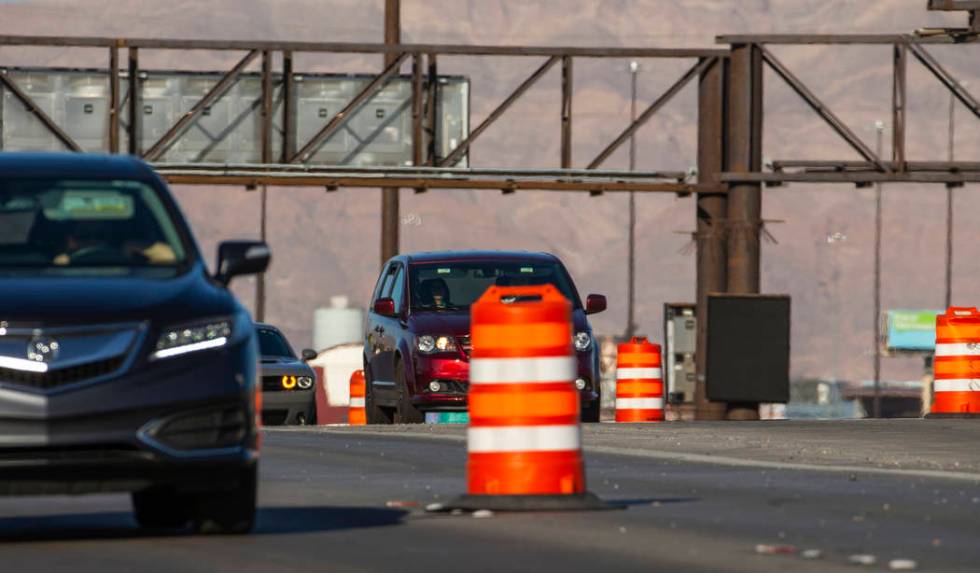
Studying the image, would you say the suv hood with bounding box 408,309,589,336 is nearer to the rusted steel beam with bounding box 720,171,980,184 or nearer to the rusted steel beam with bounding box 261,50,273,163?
the rusted steel beam with bounding box 720,171,980,184

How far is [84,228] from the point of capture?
39.2 ft

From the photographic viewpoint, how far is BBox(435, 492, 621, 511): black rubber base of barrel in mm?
12688

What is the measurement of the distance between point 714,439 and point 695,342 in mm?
24648

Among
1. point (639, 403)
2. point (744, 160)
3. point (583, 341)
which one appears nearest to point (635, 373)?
point (639, 403)

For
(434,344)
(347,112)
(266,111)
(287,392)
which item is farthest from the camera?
(347,112)

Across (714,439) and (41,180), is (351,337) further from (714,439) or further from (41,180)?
(41,180)

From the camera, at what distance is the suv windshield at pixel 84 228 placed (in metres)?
11.7

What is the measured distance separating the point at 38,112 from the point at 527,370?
3144 cm

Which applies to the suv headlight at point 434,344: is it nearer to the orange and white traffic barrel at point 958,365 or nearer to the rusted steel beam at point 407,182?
the orange and white traffic barrel at point 958,365

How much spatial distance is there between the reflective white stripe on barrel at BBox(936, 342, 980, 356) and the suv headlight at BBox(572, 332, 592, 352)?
4.92m

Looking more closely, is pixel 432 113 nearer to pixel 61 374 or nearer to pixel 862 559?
pixel 61 374

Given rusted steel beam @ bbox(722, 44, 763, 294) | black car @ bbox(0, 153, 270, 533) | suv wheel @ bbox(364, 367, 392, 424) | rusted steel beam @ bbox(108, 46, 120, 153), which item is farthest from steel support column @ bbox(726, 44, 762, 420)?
black car @ bbox(0, 153, 270, 533)

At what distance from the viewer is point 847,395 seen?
515ft

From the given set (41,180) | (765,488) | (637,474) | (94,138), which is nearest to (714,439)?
(637,474)
